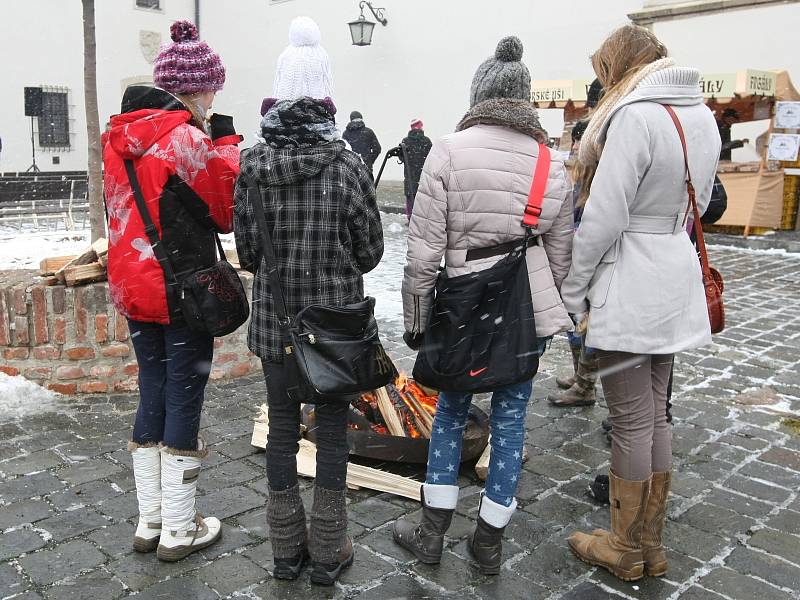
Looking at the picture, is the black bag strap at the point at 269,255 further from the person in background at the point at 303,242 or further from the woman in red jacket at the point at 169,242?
the woman in red jacket at the point at 169,242

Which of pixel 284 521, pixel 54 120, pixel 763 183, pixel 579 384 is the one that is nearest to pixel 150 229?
pixel 284 521

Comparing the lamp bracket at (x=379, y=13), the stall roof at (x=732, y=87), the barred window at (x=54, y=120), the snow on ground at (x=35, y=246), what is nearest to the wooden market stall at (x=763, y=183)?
the stall roof at (x=732, y=87)

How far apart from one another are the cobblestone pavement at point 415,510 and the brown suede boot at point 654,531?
59 mm

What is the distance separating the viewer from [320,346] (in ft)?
8.65

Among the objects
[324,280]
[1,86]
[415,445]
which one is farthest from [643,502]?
[1,86]

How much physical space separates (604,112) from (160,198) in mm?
1650

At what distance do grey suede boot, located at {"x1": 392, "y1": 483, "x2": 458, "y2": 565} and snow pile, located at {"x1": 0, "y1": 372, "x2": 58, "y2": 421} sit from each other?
2.69 metres

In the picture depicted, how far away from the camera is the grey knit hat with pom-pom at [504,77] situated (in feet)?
8.98

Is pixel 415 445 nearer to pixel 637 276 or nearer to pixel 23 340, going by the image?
pixel 637 276

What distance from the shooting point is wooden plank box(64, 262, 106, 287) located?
4.71 metres

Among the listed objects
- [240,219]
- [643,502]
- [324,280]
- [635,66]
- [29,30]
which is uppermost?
[29,30]

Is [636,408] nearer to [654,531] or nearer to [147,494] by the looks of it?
[654,531]

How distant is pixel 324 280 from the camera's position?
106 inches

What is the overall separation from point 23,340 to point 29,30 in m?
19.7
